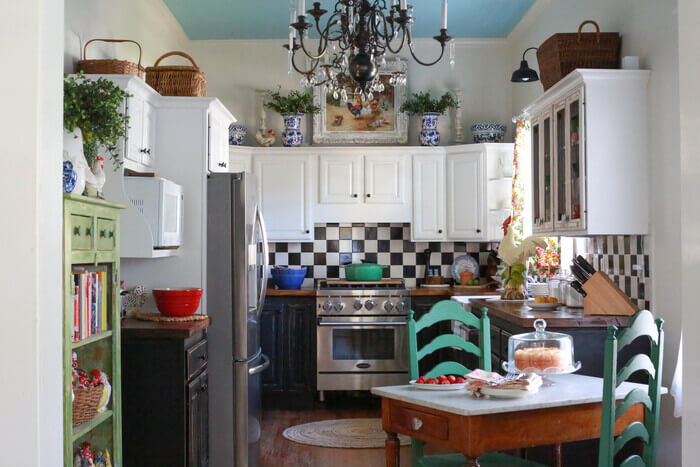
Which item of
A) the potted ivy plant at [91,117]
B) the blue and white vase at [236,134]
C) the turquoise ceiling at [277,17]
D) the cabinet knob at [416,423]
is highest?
the turquoise ceiling at [277,17]

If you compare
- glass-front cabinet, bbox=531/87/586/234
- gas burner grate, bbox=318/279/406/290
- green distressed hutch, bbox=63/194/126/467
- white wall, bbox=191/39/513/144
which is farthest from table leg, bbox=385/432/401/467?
white wall, bbox=191/39/513/144

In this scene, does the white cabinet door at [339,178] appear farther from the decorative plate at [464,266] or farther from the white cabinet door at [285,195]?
the decorative plate at [464,266]

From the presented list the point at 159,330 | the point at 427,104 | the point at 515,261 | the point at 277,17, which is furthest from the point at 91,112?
the point at 427,104

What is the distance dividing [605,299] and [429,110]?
305 cm

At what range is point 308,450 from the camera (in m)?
4.79

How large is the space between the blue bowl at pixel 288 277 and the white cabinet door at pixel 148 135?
6.83ft

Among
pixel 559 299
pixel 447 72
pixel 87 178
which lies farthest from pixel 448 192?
pixel 87 178

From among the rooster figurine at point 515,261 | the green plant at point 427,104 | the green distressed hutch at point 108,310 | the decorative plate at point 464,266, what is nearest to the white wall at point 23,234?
the green distressed hutch at point 108,310

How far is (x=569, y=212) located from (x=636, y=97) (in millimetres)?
706

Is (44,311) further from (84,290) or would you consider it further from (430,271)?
(430,271)

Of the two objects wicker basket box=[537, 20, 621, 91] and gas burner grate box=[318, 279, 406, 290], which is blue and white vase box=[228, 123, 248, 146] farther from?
wicker basket box=[537, 20, 621, 91]

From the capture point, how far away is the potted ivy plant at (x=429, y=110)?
6.40 metres

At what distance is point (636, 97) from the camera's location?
3861 mm

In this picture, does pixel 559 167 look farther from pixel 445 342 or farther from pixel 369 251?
pixel 369 251
